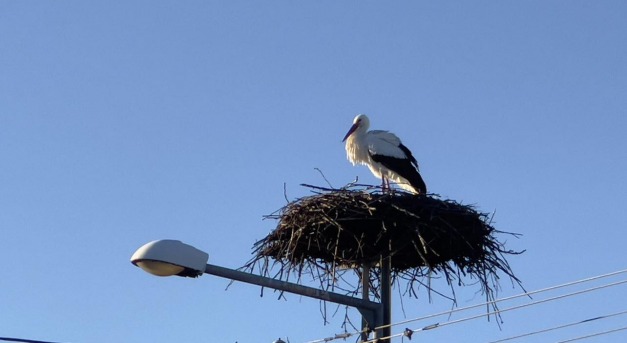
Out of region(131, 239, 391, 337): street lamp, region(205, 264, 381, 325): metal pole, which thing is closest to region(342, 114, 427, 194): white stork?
region(205, 264, 381, 325): metal pole

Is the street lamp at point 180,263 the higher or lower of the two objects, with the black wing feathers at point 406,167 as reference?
lower

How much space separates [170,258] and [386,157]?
7.30 metres

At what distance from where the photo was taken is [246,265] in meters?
11.2

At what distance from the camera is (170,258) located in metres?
7.56

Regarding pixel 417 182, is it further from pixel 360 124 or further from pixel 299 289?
pixel 299 289

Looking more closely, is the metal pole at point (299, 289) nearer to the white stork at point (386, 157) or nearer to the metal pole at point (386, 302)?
the metal pole at point (386, 302)

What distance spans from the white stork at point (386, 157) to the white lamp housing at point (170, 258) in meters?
6.72

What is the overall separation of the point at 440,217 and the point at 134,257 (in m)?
4.25

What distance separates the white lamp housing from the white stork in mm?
6723

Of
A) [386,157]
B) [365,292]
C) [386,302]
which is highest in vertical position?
[386,157]

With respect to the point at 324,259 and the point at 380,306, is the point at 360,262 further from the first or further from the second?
the point at 380,306

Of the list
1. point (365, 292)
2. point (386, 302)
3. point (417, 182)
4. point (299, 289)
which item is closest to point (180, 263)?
point (299, 289)

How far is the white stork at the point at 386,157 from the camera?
47.3ft

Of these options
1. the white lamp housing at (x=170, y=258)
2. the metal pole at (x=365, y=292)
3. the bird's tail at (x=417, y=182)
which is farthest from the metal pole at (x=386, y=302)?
the bird's tail at (x=417, y=182)
